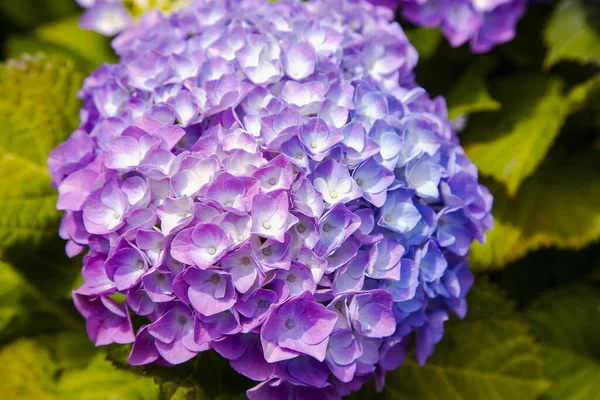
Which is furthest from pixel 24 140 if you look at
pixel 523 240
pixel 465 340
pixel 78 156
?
pixel 523 240

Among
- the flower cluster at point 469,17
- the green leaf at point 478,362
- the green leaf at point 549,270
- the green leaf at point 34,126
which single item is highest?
the flower cluster at point 469,17

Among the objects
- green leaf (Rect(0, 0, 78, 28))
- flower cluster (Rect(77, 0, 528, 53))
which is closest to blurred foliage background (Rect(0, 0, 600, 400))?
flower cluster (Rect(77, 0, 528, 53))

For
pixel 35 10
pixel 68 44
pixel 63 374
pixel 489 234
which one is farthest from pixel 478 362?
pixel 35 10

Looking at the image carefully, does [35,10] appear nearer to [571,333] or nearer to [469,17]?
[469,17]

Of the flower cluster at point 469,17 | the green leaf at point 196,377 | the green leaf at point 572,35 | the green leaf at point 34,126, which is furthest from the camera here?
the green leaf at point 572,35

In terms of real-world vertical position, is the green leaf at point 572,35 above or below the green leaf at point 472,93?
above

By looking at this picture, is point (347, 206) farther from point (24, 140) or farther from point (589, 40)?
point (589, 40)

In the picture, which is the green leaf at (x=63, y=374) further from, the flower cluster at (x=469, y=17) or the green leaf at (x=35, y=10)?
the green leaf at (x=35, y=10)

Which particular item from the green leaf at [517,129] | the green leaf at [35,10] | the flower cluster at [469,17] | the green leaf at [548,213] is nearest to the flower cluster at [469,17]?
the flower cluster at [469,17]
